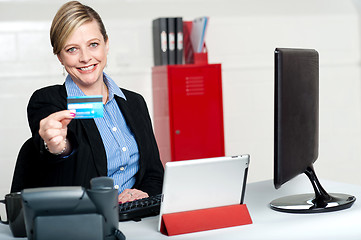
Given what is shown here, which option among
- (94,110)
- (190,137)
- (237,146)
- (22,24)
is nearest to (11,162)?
(22,24)

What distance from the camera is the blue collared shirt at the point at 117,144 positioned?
2.06 m

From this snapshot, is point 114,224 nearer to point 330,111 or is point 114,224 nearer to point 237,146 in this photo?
point 237,146

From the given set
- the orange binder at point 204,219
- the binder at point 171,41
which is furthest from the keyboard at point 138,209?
the binder at point 171,41

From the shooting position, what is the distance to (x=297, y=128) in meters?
1.64

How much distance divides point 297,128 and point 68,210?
0.73 m

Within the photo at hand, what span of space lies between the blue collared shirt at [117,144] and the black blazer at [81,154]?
0.02 m

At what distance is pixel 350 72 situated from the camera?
4.26 m

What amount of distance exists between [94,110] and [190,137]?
2.22 meters

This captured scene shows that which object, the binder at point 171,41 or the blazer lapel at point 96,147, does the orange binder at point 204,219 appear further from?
the binder at point 171,41

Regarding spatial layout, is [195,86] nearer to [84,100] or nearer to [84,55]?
[84,55]

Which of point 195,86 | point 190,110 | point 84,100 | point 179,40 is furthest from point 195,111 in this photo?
point 84,100

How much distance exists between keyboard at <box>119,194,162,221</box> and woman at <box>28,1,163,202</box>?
0.74 ft

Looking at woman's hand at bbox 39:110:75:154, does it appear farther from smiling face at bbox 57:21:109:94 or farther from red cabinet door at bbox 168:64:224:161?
red cabinet door at bbox 168:64:224:161

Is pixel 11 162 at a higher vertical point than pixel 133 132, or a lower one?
lower
